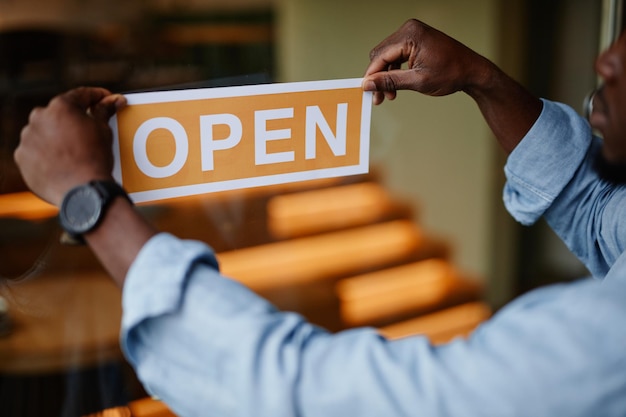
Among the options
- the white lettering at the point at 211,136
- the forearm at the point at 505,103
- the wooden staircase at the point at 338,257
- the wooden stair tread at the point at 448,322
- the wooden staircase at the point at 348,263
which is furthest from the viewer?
the wooden stair tread at the point at 448,322

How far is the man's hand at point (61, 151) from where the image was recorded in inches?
23.9

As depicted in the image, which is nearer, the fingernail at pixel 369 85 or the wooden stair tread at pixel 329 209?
the fingernail at pixel 369 85

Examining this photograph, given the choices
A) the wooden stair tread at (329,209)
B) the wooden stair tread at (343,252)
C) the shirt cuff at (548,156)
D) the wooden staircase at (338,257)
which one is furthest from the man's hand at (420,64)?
the wooden stair tread at (343,252)

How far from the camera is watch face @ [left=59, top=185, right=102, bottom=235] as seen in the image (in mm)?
571

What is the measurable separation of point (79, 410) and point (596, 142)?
1020 mm

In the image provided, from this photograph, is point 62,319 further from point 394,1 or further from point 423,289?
point 423,289

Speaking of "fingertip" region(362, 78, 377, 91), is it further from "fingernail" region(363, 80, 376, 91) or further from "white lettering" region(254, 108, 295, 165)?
"white lettering" region(254, 108, 295, 165)

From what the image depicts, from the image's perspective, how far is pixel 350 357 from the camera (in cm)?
56

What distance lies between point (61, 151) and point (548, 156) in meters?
0.64

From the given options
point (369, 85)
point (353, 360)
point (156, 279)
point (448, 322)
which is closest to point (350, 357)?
point (353, 360)

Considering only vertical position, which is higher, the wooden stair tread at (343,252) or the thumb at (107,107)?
the thumb at (107,107)

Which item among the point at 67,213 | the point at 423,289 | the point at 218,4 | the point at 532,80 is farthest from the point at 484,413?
the point at 532,80

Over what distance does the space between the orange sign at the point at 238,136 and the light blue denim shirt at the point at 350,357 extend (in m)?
0.23

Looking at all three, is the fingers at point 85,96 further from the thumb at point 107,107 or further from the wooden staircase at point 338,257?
the wooden staircase at point 338,257
